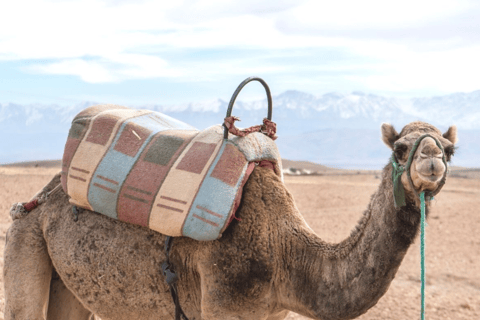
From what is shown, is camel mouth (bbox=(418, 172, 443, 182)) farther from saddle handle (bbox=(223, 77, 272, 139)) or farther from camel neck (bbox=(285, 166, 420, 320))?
saddle handle (bbox=(223, 77, 272, 139))

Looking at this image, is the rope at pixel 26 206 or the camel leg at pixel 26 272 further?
the rope at pixel 26 206

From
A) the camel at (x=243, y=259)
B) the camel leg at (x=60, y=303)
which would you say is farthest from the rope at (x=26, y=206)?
the camel leg at (x=60, y=303)

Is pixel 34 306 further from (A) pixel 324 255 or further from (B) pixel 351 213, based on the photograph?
(B) pixel 351 213

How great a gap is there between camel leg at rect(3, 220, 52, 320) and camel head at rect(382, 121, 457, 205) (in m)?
2.99

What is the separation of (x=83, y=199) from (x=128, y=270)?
0.71 m

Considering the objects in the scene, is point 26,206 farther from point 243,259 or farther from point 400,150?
point 400,150

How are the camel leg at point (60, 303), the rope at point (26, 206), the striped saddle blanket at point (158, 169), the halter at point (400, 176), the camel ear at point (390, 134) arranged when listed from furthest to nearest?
A: 1. the camel leg at point (60, 303)
2. the rope at point (26, 206)
3. the striped saddle blanket at point (158, 169)
4. the camel ear at point (390, 134)
5. the halter at point (400, 176)

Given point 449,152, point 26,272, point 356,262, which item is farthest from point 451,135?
point 26,272

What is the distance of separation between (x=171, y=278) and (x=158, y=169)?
0.80 metres

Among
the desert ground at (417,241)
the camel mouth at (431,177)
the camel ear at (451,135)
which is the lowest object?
the desert ground at (417,241)

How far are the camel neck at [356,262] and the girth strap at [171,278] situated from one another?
78 centimetres

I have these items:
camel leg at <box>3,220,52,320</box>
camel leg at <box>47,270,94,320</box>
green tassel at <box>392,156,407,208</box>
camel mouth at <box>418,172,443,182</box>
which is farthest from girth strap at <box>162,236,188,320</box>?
camel mouth at <box>418,172,443,182</box>

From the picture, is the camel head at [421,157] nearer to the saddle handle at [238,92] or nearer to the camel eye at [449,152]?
the camel eye at [449,152]

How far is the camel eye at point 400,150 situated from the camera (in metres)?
3.09
